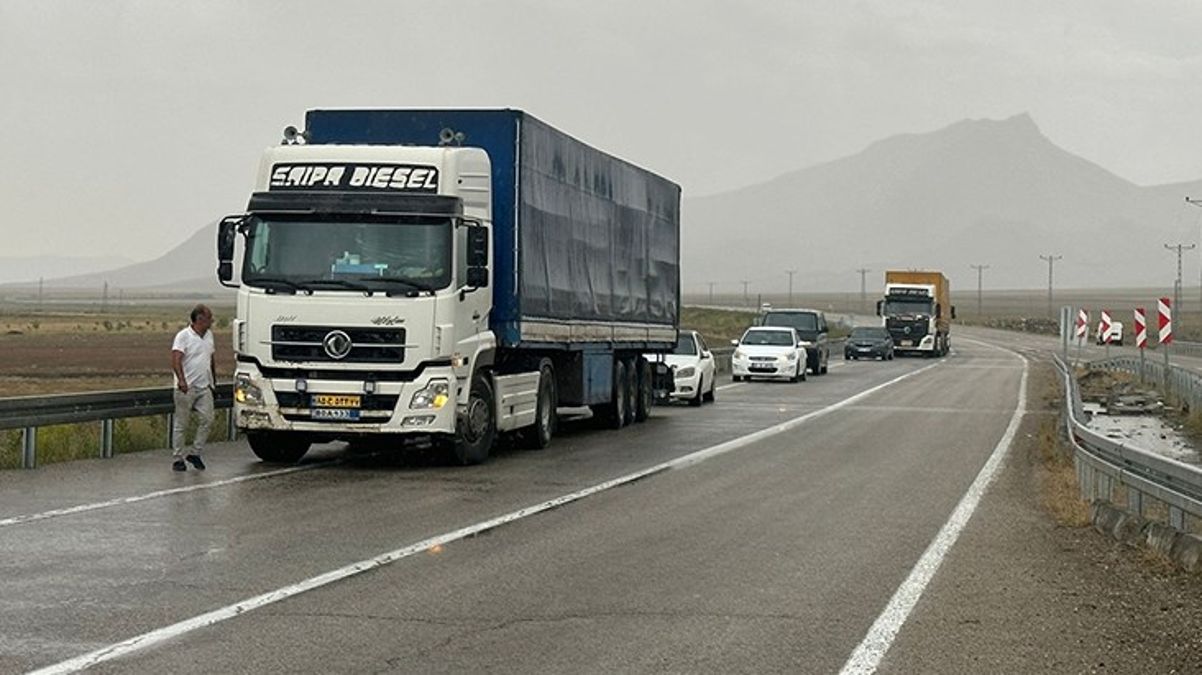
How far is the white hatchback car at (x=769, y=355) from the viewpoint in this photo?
46500 millimetres

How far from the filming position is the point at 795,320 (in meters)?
55.2

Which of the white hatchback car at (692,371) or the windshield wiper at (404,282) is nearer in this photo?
the windshield wiper at (404,282)

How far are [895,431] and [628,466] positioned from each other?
8.49m

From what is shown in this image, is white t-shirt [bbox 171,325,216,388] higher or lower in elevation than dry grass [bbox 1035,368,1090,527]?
higher

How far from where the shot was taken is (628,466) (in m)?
19.9

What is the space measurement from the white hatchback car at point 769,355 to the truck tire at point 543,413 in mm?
24194

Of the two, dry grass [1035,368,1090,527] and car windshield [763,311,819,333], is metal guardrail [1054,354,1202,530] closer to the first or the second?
dry grass [1035,368,1090,527]

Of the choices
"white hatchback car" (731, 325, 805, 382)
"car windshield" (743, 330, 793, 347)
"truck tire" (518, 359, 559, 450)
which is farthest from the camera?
"car windshield" (743, 330, 793, 347)

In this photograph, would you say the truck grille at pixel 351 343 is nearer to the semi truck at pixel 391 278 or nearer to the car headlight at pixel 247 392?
the semi truck at pixel 391 278

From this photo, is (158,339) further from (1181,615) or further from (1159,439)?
(1181,615)

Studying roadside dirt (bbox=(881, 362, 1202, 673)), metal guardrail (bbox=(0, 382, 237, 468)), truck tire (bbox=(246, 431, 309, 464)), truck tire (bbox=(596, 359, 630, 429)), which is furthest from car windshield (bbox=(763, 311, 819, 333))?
roadside dirt (bbox=(881, 362, 1202, 673))

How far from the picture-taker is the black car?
69.8 meters

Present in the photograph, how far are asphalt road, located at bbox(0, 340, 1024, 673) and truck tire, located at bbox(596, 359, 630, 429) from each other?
4012 mm

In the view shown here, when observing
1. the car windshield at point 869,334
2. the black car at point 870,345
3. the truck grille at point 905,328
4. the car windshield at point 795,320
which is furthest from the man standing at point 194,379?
the truck grille at point 905,328
